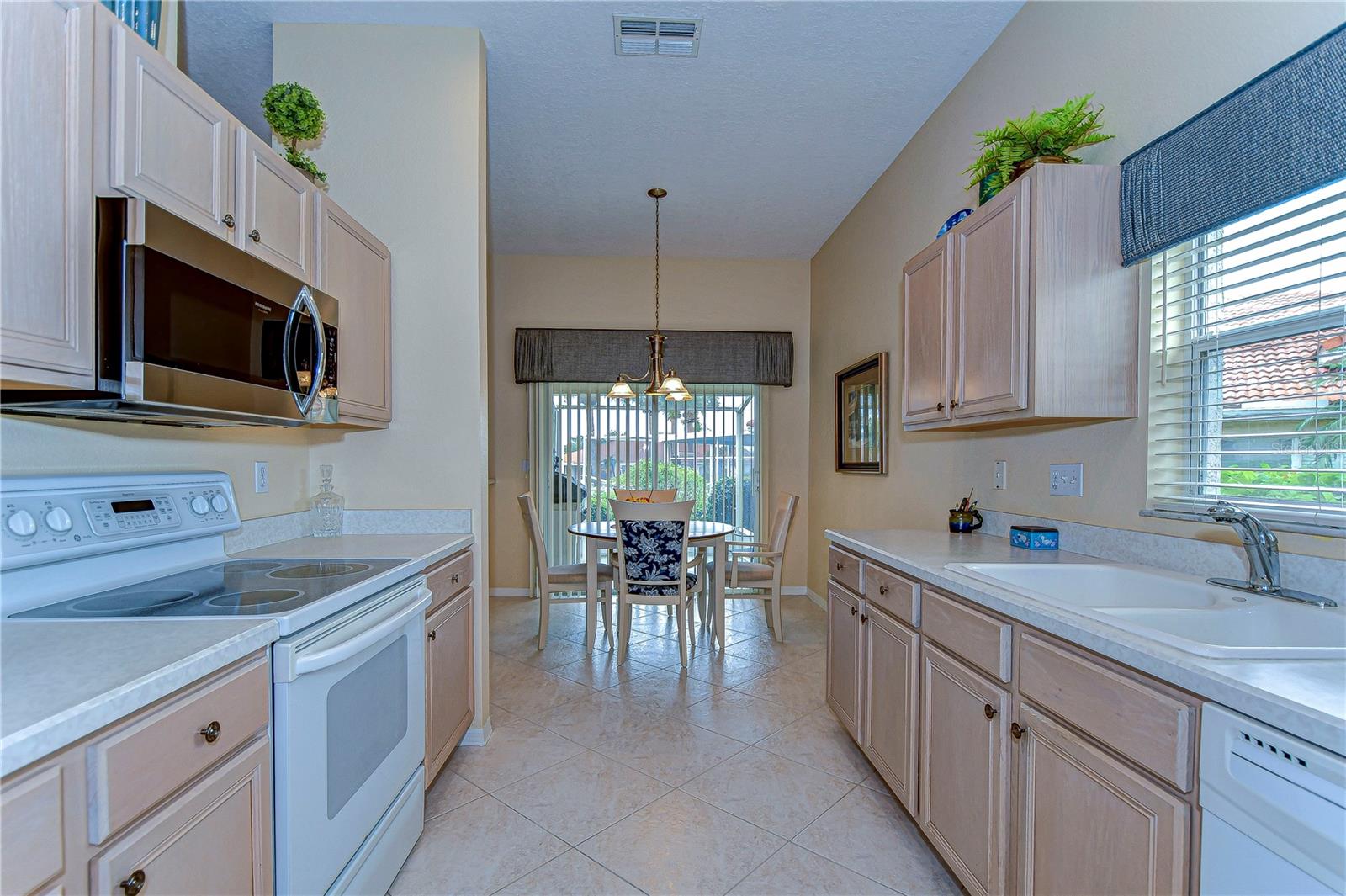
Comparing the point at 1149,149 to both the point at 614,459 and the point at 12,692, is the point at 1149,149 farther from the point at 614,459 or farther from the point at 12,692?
the point at 614,459

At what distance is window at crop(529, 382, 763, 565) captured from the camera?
521 centimetres

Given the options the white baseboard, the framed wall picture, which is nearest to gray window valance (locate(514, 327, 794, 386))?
the framed wall picture

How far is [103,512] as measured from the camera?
1438mm

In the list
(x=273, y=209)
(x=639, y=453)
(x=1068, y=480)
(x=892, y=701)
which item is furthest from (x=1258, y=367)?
(x=639, y=453)

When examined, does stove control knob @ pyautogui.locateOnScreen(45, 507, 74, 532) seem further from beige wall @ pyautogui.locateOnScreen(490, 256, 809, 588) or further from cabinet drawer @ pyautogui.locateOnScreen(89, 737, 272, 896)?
beige wall @ pyautogui.locateOnScreen(490, 256, 809, 588)

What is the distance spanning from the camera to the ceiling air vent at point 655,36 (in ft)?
7.80

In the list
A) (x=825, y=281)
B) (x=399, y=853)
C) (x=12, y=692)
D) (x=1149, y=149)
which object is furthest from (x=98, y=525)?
(x=825, y=281)

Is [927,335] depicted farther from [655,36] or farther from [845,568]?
[655,36]

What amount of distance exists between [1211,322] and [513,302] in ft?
15.2

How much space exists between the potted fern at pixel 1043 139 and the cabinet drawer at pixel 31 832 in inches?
96.5

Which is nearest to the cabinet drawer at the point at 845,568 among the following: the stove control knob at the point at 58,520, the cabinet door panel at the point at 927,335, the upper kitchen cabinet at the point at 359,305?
the cabinet door panel at the point at 927,335

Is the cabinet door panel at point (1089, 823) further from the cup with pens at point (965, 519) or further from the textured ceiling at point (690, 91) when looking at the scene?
the textured ceiling at point (690, 91)

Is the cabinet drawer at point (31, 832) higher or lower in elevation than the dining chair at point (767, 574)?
higher

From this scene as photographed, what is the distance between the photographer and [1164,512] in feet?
5.23
